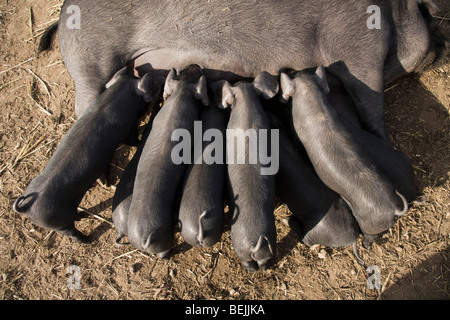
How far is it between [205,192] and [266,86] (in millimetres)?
1039

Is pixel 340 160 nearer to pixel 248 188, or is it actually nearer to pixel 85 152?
pixel 248 188

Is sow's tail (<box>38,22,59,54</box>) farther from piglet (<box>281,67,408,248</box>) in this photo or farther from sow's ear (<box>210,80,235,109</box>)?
piglet (<box>281,67,408,248</box>)

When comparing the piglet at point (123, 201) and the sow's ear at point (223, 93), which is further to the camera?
the sow's ear at point (223, 93)

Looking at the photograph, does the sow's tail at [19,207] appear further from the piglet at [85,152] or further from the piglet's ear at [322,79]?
the piglet's ear at [322,79]

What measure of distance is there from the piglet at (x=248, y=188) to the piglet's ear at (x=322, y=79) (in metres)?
0.50

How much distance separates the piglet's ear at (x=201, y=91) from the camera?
2924 millimetres

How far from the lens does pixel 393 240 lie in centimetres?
306

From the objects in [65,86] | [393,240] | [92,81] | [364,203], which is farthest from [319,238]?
[65,86]

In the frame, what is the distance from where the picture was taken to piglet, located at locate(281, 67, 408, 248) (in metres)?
2.45

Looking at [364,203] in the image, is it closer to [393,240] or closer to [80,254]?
[393,240]

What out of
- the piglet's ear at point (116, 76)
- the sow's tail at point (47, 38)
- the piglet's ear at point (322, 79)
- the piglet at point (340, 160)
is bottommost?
the piglet at point (340, 160)

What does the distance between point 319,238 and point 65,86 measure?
291cm

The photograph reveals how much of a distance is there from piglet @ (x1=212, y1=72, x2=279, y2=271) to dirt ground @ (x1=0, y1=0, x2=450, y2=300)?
0.36m

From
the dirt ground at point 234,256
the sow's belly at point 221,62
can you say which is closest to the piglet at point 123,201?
the dirt ground at point 234,256
